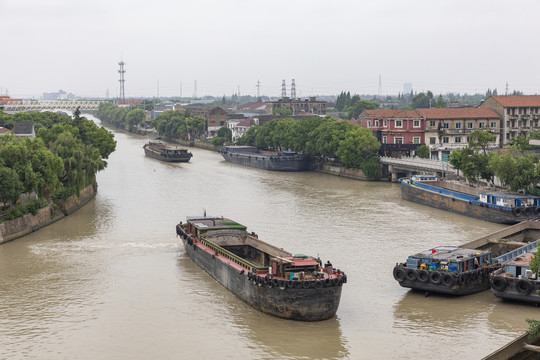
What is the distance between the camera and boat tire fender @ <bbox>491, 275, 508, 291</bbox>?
24469 mm

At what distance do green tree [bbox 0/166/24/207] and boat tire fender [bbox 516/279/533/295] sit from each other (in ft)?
76.1

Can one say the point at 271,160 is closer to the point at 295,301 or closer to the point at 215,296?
the point at 215,296

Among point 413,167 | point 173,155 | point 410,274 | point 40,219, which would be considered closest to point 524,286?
point 410,274

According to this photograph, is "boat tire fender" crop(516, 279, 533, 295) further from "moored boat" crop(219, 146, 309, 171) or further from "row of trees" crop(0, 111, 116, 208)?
"moored boat" crop(219, 146, 309, 171)

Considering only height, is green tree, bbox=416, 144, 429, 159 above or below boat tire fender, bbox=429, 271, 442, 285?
above

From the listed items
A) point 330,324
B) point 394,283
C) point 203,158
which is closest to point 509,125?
point 203,158

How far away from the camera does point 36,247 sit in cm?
3412

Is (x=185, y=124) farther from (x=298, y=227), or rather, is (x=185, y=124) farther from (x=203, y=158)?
(x=298, y=227)

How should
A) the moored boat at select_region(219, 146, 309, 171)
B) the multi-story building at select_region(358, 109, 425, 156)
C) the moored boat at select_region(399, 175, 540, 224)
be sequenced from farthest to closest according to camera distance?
1. the moored boat at select_region(219, 146, 309, 171)
2. the multi-story building at select_region(358, 109, 425, 156)
3. the moored boat at select_region(399, 175, 540, 224)

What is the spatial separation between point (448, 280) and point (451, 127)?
147ft

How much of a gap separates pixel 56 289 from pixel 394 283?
12502 mm

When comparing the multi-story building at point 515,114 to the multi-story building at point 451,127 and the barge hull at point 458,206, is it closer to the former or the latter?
the multi-story building at point 451,127

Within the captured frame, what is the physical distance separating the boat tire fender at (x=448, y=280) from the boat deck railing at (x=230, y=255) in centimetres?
618

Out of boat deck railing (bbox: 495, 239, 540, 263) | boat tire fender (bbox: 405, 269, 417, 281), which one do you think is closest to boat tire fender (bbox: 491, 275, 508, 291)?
boat tire fender (bbox: 405, 269, 417, 281)
